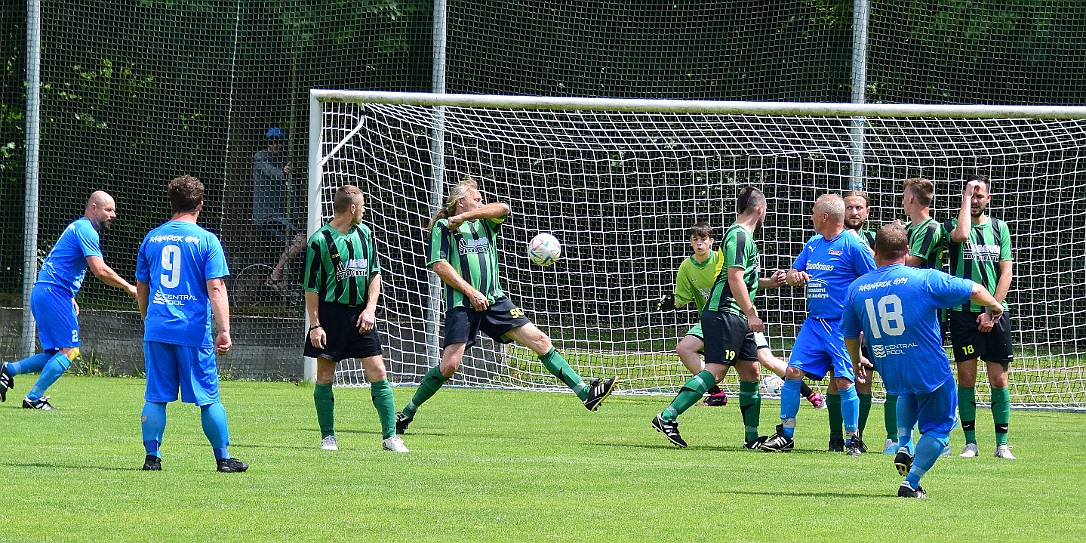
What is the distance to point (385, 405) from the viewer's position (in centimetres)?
912

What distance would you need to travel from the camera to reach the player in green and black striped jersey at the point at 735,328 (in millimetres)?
9711

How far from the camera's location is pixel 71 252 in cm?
1203

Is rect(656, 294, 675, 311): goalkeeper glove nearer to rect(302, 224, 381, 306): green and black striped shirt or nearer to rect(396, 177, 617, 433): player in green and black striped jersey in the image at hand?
rect(396, 177, 617, 433): player in green and black striped jersey

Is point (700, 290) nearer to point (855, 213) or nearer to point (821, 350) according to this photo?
point (855, 213)

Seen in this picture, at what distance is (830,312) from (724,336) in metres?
0.82

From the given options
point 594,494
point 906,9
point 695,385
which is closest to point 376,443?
point 695,385

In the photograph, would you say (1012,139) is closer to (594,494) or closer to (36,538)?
(594,494)

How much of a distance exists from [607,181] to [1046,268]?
5.16 meters

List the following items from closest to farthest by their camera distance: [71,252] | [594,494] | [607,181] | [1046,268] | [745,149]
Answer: [594,494]
[71,252]
[1046,268]
[745,149]
[607,181]

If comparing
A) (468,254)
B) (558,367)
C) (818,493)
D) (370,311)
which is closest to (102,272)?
(468,254)

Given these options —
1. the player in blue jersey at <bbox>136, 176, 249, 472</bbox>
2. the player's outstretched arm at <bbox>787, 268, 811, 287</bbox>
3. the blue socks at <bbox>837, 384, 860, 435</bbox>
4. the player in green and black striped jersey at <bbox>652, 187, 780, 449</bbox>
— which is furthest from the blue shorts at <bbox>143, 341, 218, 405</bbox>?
the blue socks at <bbox>837, 384, 860, 435</bbox>

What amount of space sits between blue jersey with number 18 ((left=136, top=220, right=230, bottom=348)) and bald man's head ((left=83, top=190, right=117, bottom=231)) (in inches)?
158

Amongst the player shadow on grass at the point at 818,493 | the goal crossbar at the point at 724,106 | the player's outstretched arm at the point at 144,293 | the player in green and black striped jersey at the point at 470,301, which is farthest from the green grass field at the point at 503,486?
the goal crossbar at the point at 724,106

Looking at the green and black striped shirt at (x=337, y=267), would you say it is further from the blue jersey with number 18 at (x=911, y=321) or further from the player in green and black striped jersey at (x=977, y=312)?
the player in green and black striped jersey at (x=977, y=312)
